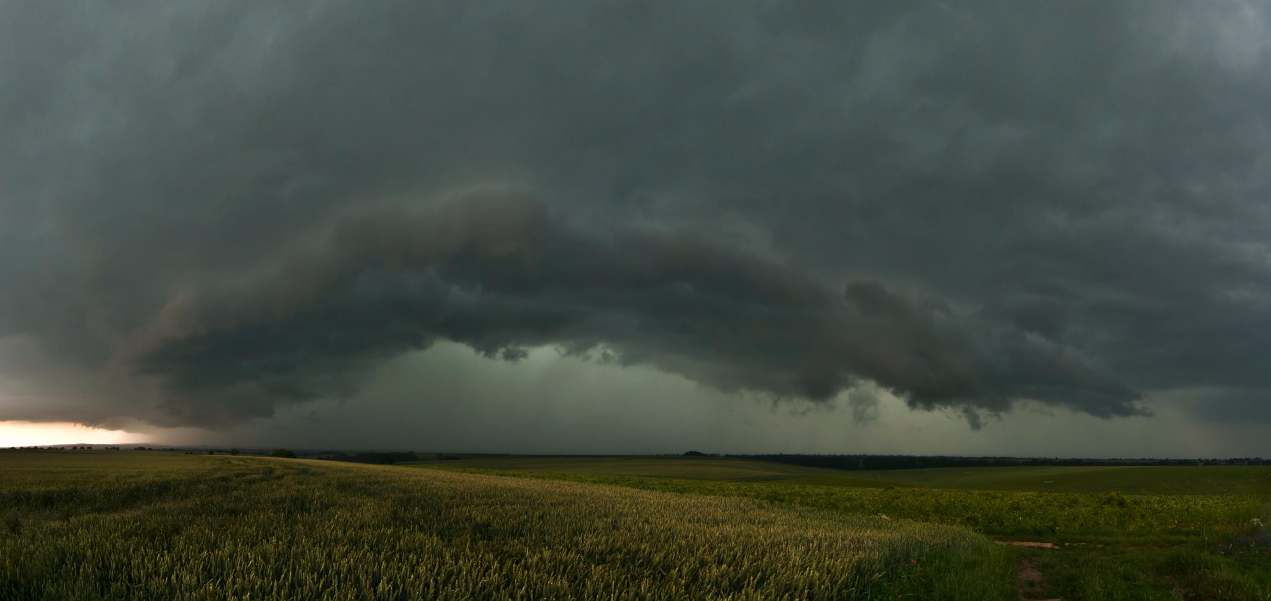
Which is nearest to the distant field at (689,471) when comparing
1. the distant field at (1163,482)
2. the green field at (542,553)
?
the distant field at (1163,482)

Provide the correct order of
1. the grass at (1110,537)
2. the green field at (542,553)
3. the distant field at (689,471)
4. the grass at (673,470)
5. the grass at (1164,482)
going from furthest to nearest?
the grass at (673,470), the distant field at (689,471), the grass at (1164,482), the grass at (1110,537), the green field at (542,553)

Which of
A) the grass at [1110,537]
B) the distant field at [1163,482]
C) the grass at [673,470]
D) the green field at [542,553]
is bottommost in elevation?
the grass at [673,470]

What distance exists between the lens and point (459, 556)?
29.0ft

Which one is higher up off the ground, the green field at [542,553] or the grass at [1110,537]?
the green field at [542,553]

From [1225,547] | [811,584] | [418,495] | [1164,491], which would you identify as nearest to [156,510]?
[418,495]

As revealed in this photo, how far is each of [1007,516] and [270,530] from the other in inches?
1154

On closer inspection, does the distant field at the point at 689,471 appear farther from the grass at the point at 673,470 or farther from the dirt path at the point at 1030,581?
the dirt path at the point at 1030,581

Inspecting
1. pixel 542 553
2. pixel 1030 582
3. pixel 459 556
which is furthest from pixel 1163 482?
pixel 459 556

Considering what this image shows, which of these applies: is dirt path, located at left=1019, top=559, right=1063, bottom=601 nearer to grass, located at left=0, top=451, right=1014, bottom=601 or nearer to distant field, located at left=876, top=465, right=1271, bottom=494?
grass, located at left=0, top=451, right=1014, bottom=601

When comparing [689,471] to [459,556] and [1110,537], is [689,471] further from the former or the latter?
[459,556]

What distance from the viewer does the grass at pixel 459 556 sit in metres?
6.98

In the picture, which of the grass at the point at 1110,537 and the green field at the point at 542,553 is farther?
the grass at the point at 1110,537

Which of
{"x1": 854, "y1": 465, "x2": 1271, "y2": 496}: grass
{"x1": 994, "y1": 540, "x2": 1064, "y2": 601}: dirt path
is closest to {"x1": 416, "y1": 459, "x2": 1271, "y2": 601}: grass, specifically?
{"x1": 994, "y1": 540, "x2": 1064, "y2": 601}: dirt path

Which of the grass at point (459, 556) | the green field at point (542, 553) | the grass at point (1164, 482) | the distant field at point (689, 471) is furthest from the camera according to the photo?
the distant field at point (689, 471)
